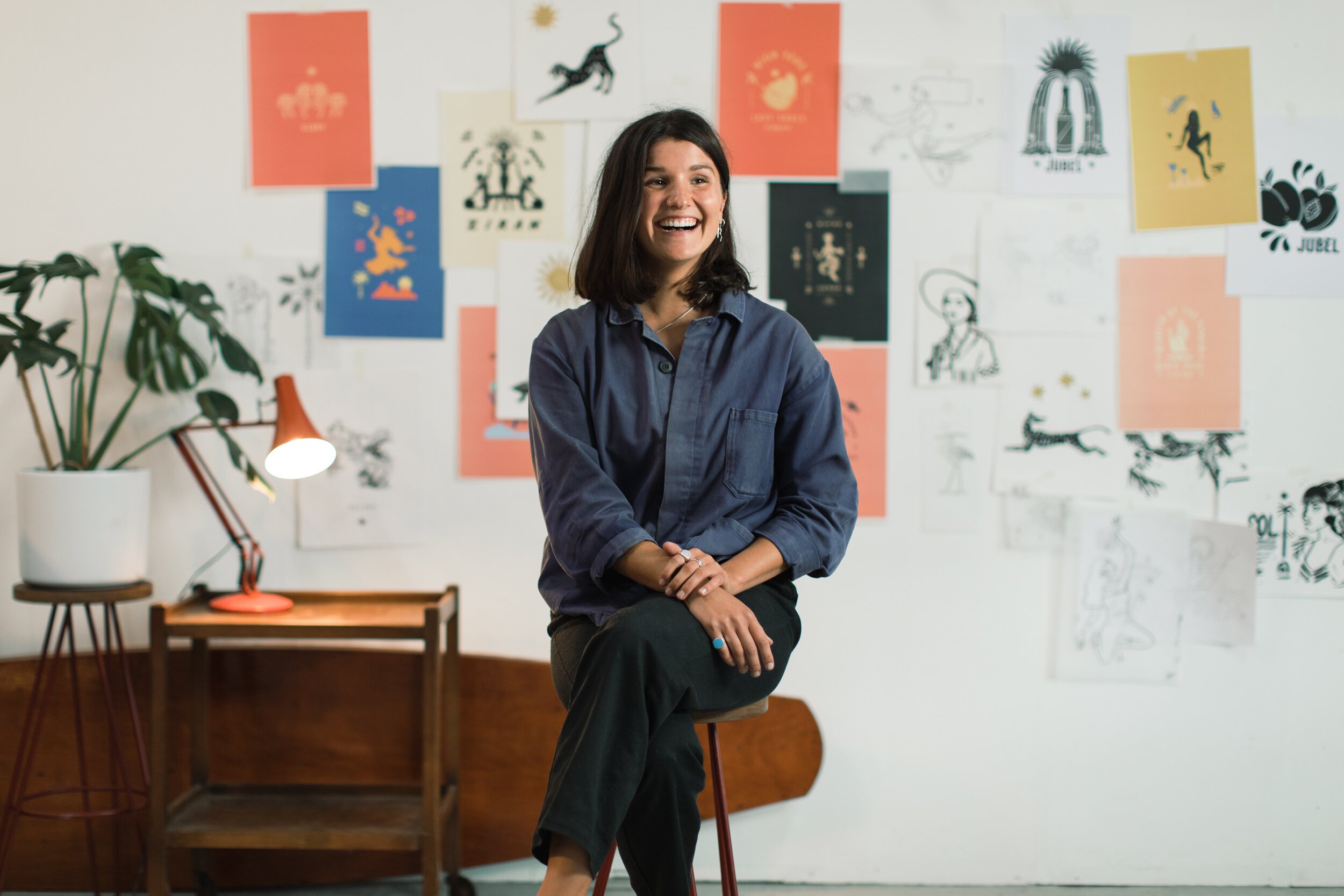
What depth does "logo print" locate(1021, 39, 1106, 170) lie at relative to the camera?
6.71 ft

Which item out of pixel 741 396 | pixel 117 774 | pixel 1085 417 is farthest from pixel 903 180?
pixel 117 774

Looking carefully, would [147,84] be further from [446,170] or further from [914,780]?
[914,780]

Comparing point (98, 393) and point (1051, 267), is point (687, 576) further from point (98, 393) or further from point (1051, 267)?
point (98, 393)

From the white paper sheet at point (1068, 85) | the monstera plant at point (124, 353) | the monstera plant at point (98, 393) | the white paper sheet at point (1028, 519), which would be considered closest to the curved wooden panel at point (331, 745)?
the monstera plant at point (98, 393)

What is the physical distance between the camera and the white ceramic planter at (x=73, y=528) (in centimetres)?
179

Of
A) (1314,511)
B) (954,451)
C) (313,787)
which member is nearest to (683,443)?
(954,451)

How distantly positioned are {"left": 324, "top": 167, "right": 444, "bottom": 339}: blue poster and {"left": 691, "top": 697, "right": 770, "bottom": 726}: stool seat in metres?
1.13

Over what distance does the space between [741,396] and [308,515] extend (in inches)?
44.0

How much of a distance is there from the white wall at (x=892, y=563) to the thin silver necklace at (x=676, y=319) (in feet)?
1.94

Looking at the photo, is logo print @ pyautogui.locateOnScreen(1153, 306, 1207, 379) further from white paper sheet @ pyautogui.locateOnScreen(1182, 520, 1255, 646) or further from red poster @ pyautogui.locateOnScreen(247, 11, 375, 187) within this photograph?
red poster @ pyautogui.locateOnScreen(247, 11, 375, 187)

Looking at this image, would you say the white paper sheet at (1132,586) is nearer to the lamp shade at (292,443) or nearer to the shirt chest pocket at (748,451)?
the shirt chest pocket at (748,451)

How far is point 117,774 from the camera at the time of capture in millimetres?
2047

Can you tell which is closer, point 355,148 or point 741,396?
point 741,396

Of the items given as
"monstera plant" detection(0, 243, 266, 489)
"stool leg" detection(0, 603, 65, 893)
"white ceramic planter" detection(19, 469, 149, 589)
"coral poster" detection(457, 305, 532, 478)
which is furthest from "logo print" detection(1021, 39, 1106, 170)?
"stool leg" detection(0, 603, 65, 893)
